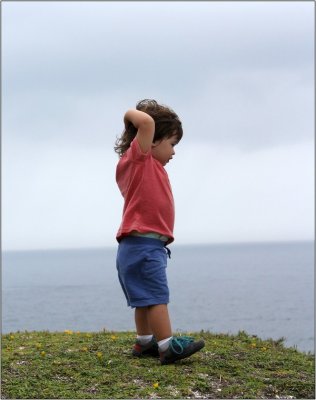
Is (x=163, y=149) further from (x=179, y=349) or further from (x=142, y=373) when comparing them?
(x=142, y=373)

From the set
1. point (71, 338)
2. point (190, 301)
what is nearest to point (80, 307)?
point (190, 301)

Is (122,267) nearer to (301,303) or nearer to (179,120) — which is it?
(179,120)

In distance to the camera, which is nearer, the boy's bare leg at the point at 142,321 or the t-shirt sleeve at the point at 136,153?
the t-shirt sleeve at the point at 136,153

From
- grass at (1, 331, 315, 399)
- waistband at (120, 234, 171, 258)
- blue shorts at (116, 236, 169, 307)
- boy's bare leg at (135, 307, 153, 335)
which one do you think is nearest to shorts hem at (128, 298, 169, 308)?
blue shorts at (116, 236, 169, 307)

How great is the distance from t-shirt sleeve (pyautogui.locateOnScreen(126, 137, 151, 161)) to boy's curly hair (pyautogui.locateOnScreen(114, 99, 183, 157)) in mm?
293

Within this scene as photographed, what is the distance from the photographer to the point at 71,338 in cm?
847

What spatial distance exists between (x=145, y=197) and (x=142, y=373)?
1.74 metres

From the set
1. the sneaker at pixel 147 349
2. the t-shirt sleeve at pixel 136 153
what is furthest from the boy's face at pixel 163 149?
the sneaker at pixel 147 349

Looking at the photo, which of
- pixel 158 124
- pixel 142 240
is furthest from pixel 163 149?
pixel 142 240

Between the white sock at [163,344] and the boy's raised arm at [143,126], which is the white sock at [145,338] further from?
the boy's raised arm at [143,126]

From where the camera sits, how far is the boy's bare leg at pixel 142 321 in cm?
680

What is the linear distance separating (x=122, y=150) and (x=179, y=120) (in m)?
0.68

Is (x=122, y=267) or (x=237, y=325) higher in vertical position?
(x=122, y=267)

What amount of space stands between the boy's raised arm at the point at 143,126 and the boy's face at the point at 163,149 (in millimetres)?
250
